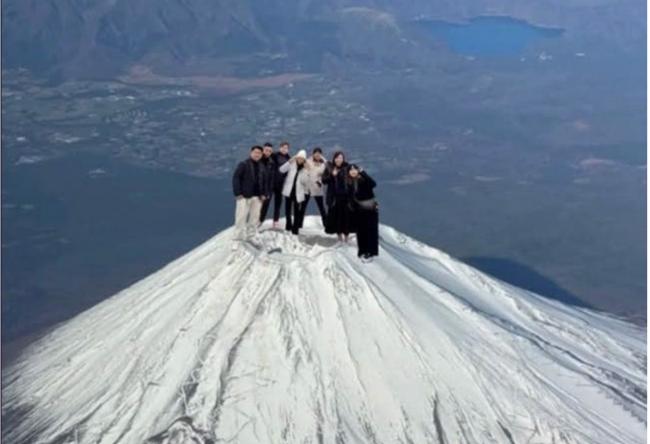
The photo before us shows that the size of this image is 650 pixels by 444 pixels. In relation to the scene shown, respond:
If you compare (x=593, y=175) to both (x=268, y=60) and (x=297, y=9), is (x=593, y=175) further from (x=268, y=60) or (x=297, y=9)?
(x=297, y=9)

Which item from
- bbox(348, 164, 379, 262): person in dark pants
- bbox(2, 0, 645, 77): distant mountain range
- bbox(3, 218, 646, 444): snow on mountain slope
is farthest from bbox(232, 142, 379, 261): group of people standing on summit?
bbox(2, 0, 645, 77): distant mountain range

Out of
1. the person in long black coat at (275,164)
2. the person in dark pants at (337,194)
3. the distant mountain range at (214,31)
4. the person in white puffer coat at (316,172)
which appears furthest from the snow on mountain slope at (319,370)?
the distant mountain range at (214,31)

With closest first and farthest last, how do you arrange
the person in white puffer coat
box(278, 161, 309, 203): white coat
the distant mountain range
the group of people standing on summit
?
the group of people standing on summit < the person in white puffer coat < box(278, 161, 309, 203): white coat < the distant mountain range

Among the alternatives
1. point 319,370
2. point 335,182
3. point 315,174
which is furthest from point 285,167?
point 319,370

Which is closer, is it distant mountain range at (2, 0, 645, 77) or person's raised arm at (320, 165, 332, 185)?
person's raised arm at (320, 165, 332, 185)

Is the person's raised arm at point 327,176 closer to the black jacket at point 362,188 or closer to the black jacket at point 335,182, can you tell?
the black jacket at point 335,182

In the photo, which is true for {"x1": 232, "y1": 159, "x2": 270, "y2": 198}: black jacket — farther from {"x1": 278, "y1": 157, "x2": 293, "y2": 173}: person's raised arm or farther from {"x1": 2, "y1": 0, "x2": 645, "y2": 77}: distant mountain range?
{"x1": 2, "y1": 0, "x2": 645, "y2": 77}: distant mountain range

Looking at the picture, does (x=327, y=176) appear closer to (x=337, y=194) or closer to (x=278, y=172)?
(x=337, y=194)

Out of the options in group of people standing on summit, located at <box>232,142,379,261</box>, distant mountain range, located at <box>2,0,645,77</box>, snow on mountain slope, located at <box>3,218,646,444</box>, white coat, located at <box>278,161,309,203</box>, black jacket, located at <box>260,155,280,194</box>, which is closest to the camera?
snow on mountain slope, located at <box>3,218,646,444</box>

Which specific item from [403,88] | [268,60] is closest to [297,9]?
[268,60]
